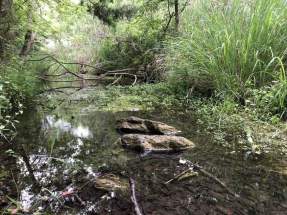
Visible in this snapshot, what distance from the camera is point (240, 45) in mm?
5188

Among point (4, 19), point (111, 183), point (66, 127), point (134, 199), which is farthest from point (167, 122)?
point (4, 19)

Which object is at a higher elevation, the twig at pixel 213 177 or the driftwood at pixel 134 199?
the twig at pixel 213 177

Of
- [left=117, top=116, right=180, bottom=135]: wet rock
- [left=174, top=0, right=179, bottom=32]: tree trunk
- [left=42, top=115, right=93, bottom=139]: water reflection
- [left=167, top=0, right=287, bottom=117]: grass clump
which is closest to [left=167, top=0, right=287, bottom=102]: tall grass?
[left=167, top=0, right=287, bottom=117]: grass clump

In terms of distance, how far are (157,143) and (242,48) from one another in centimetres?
223

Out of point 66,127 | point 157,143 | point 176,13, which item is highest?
point 176,13

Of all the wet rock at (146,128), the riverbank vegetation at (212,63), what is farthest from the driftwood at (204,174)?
the riverbank vegetation at (212,63)

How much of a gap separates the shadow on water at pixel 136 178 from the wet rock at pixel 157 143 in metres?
0.13

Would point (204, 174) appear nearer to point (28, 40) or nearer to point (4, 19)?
point (4, 19)

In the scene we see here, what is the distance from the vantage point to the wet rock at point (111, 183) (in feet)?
9.36

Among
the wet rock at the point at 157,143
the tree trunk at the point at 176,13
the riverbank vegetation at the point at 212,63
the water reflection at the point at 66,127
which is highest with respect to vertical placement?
the tree trunk at the point at 176,13

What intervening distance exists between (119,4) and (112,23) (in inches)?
24.7

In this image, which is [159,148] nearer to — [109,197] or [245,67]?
[109,197]

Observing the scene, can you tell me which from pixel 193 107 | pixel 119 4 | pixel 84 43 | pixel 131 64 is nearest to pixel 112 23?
pixel 119 4

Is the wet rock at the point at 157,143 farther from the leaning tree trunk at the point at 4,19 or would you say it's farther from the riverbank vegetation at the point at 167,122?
the leaning tree trunk at the point at 4,19
